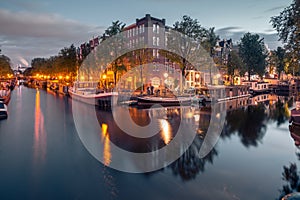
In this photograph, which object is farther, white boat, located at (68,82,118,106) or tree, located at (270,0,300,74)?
white boat, located at (68,82,118,106)

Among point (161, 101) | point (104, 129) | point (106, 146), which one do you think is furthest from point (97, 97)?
point (106, 146)

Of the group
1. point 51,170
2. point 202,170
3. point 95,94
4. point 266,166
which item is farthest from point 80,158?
point 95,94

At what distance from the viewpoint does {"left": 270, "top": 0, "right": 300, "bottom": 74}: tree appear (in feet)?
71.5

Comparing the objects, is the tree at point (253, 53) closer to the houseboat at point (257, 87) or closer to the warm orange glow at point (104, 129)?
the houseboat at point (257, 87)

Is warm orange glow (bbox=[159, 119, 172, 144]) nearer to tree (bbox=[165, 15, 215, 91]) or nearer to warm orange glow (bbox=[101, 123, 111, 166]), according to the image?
warm orange glow (bbox=[101, 123, 111, 166])

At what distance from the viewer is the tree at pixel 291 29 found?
21.8 meters

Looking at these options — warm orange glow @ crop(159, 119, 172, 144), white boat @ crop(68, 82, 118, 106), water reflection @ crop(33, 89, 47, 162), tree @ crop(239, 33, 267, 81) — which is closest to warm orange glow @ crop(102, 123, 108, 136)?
water reflection @ crop(33, 89, 47, 162)

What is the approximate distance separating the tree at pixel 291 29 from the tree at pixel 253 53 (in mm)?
52509

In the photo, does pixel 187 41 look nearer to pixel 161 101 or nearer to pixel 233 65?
pixel 161 101

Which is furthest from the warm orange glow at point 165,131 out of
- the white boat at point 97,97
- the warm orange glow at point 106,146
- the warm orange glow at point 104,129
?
the white boat at point 97,97

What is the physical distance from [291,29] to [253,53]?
53984mm

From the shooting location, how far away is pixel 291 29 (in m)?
23.5

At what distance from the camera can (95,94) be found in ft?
139

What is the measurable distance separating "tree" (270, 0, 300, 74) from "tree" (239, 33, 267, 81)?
52509 millimetres
